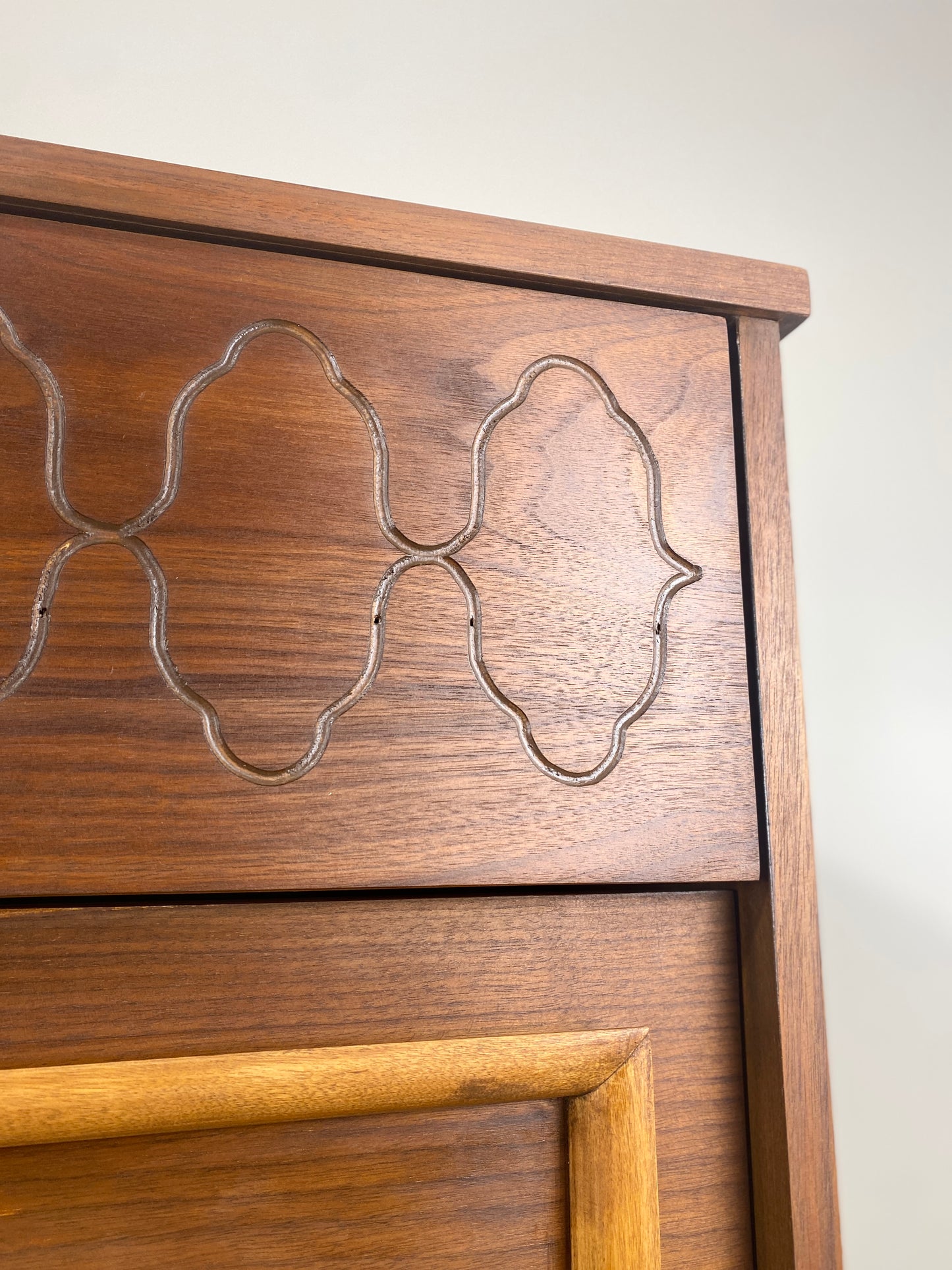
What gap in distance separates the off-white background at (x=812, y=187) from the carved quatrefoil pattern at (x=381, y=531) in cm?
48

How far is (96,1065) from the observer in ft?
1.17

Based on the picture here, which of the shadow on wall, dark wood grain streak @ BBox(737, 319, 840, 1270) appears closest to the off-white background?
the shadow on wall

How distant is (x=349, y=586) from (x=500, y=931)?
16 cm

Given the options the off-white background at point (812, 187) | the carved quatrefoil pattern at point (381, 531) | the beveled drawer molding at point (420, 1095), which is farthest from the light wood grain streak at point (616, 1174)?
the off-white background at point (812, 187)

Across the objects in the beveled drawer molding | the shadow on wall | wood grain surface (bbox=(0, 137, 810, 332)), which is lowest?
the shadow on wall

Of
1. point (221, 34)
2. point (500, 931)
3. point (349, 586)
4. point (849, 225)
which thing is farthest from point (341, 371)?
point (849, 225)

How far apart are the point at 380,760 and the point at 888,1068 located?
26.2 inches

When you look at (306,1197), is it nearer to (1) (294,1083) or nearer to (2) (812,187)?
(1) (294,1083)

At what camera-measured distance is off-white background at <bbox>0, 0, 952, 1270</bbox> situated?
0.81 metres

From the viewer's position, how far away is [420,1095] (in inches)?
15.1

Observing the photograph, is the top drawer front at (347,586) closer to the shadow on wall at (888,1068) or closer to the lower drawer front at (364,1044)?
the lower drawer front at (364,1044)

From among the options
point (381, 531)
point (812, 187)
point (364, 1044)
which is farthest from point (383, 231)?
point (812, 187)

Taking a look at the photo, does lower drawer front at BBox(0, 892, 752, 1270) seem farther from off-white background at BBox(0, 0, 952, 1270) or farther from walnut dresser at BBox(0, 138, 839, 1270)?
off-white background at BBox(0, 0, 952, 1270)

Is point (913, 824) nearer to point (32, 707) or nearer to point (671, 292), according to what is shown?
point (671, 292)
